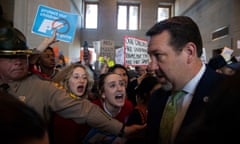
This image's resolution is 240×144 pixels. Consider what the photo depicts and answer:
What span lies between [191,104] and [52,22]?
2.82 meters

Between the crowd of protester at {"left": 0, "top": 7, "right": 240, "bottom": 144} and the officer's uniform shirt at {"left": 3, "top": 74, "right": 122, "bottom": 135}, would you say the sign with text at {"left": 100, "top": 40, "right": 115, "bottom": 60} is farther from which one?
the officer's uniform shirt at {"left": 3, "top": 74, "right": 122, "bottom": 135}

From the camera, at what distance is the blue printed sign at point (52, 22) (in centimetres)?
348

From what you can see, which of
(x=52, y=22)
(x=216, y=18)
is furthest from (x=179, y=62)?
(x=216, y=18)

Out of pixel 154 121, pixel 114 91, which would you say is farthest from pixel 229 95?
pixel 114 91

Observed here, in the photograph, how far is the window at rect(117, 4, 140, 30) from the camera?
16406mm

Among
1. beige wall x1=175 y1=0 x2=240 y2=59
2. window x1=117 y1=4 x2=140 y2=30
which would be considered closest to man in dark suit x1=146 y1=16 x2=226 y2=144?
beige wall x1=175 y1=0 x2=240 y2=59

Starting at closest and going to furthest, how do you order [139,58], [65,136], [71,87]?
[65,136]
[71,87]
[139,58]

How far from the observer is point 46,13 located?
3.52 m

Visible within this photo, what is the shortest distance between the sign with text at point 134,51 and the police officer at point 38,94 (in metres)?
3.34

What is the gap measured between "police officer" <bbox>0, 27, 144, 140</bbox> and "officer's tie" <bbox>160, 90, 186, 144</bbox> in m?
0.43

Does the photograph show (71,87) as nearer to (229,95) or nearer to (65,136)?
(65,136)

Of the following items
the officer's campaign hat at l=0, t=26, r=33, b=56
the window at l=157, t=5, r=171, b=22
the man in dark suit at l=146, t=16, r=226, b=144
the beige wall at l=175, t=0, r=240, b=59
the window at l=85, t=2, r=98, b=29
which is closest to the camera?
the man in dark suit at l=146, t=16, r=226, b=144

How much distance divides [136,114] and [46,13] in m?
2.21

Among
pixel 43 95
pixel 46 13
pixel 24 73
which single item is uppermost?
pixel 46 13
